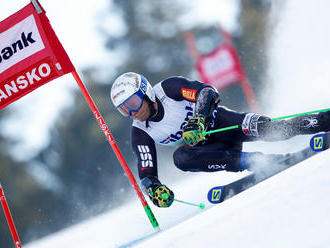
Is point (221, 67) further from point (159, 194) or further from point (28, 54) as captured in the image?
point (159, 194)

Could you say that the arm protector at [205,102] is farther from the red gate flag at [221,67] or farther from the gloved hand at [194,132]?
the red gate flag at [221,67]

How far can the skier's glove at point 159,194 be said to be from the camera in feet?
13.9

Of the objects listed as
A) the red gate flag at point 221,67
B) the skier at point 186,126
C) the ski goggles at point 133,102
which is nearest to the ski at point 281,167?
the skier at point 186,126

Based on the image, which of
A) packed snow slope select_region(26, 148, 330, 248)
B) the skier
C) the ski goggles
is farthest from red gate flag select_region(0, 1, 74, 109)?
packed snow slope select_region(26, 148, 330, 248)

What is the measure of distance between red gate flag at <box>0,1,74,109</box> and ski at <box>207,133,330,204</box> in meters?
2.15

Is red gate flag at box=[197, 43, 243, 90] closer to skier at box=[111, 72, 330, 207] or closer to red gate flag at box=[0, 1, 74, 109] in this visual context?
red gate flag at box=[0, 1, 74, 109]

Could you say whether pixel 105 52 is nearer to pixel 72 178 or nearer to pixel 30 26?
pixel 72 178

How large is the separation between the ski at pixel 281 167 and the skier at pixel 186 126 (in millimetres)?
141

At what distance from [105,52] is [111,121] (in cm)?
840


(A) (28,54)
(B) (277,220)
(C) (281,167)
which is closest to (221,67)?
(A) (28,54)

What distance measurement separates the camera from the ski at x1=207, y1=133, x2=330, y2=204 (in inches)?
142

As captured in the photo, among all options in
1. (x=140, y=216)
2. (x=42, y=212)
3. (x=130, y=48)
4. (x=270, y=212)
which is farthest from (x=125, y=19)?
(x=270, y=212)

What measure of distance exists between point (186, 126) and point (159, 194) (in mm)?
685

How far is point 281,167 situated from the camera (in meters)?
3.86
